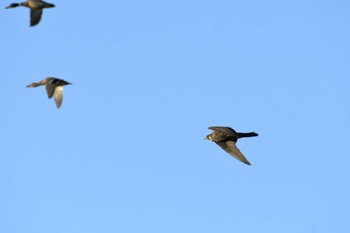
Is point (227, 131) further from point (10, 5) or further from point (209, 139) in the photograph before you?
point (10, 5)

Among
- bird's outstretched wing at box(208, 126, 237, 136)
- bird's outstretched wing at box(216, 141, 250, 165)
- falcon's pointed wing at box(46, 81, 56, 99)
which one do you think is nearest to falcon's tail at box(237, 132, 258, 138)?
bird's outstretched wing at box(208, 126, 237, 136)

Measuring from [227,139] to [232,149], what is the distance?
20.7 inches

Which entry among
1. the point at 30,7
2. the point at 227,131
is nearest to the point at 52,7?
the point at 30,7

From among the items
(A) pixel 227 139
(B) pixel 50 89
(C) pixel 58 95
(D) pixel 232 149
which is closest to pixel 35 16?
(B) pixel 50 89

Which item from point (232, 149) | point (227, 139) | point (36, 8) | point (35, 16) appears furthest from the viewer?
point (227, 139)

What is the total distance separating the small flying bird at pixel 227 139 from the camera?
144ft

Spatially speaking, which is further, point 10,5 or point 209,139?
point 209,139

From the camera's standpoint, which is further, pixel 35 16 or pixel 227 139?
pixel 227 139

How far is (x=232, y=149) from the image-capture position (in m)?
44.0

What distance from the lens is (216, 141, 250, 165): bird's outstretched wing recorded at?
4359 cm

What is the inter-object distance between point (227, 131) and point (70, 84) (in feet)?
26.9

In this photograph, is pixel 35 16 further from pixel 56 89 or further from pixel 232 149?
pixel 232 149


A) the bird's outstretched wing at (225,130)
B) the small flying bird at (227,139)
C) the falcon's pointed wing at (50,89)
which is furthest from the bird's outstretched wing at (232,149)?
the falcon's pointed wing at (50,89)

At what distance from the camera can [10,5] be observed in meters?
41.9
